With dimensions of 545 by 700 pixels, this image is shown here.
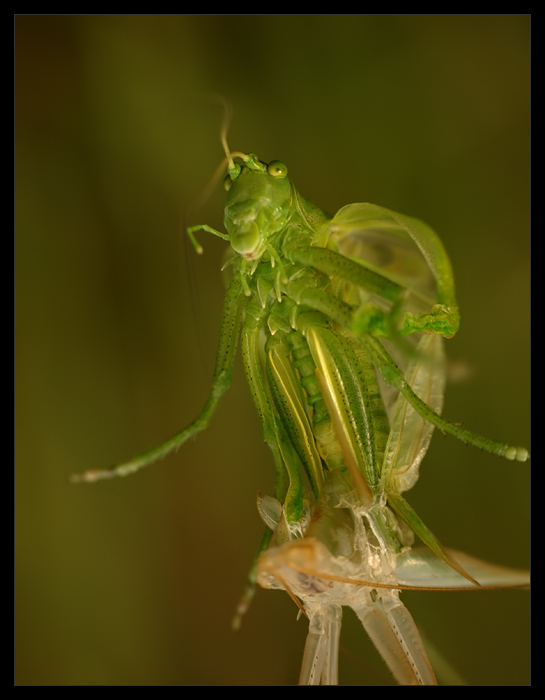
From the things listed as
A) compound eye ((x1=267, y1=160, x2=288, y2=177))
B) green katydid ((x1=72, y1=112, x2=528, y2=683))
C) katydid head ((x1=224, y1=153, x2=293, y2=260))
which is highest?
compound eye ((x1=267, y1=160, x2=288, y2=177))

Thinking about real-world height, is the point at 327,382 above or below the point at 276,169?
below

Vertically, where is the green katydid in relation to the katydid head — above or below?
below

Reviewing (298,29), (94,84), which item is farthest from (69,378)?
(298,29)

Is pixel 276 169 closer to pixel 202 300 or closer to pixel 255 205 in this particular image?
pixel 255 205

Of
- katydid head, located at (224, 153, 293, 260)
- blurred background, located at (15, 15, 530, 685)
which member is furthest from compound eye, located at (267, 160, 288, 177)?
blurred background, located at (15, 15, 530, 685)

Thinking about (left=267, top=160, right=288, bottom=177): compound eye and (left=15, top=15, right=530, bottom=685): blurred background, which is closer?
(left=267, top=160, right=288, bottom=177): compound eye

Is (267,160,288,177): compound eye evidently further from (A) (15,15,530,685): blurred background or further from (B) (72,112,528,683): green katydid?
(A) (15,15,530,685): blurred background

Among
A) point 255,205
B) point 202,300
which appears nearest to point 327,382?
point 255,205

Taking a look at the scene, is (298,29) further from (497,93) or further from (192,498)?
(192,498)
